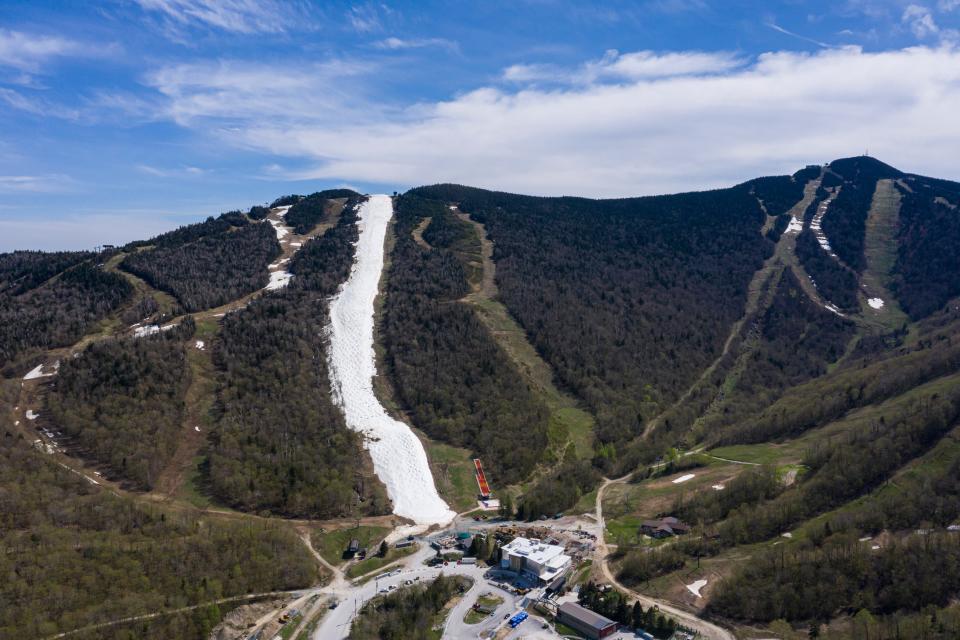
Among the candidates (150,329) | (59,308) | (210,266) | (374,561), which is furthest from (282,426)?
(210,266)

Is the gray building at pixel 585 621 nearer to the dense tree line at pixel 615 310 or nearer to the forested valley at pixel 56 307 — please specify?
the dense tree line at pixel 615 310

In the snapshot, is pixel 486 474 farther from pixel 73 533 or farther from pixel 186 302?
pixel 186 302

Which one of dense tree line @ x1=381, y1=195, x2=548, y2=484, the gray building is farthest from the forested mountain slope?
the gray building

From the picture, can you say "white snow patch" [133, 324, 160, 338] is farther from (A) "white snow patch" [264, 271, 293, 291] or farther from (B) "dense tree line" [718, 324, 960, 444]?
(B) "dense tree line" [718, 324, 960, 444]

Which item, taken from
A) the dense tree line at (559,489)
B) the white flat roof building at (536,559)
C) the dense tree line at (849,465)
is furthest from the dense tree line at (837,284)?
the white flat roof building at (536,559)

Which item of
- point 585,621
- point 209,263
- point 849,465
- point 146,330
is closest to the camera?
point 585,621

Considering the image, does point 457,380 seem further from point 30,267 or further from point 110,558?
point 30,267

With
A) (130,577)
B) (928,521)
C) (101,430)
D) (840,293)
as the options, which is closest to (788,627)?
(928,521)

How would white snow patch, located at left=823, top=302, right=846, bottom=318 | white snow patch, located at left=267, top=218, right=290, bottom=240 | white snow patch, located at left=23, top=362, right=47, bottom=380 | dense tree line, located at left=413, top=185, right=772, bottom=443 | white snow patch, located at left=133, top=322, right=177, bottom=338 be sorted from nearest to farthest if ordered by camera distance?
1. white snow patch, located at left=23, top=362, right=47, bottom=380
2. white snow patch, located at left=133, top=322, right=177, bottom=338
3. dense tree line, located at left=413, top=185, right=772, bottom=443
4. white snow patch, located at left=267, top=218, right=290, bottom=240
5. white snow patch, located at left=823, top=302, right=846, bottom=318
